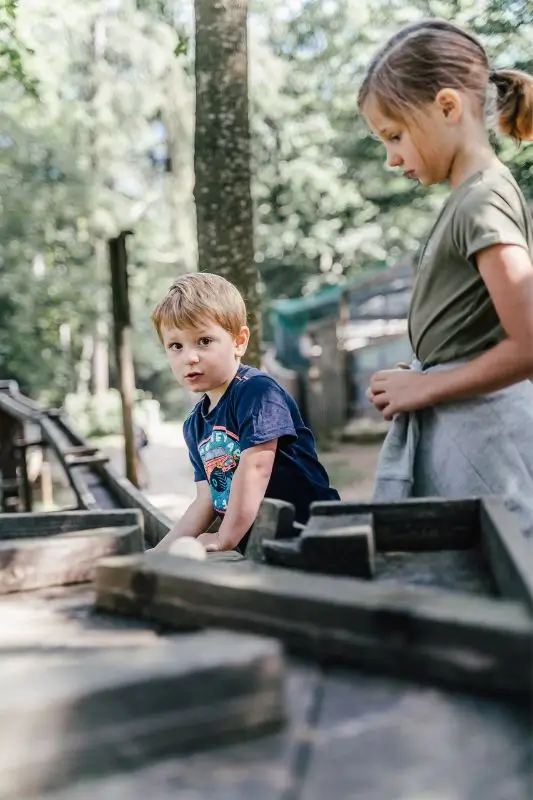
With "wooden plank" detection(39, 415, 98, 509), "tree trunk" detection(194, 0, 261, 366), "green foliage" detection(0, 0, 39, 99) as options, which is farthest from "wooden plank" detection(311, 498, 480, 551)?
"green foliage" detection(0, 0, 39, 99)

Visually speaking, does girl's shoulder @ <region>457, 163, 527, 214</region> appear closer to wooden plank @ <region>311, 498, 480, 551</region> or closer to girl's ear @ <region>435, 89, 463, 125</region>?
girl's ear @ <region>435, 89, 463, 125</region>

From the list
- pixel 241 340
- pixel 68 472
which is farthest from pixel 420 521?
pixel 68 472

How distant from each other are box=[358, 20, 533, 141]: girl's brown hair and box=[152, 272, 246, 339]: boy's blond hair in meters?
0.78

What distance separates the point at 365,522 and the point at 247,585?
15.9 inches

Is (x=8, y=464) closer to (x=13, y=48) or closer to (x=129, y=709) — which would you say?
(x=13, y=48)

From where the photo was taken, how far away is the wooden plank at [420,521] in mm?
1457

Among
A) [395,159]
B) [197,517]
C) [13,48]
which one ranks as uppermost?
[13,48]

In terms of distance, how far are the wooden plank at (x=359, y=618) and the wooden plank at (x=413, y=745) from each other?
0.03 meters

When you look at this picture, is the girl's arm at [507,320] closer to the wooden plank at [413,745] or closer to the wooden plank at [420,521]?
the wooden plank at [420,521]

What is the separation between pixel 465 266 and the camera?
6.10 ft

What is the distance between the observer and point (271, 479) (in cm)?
252

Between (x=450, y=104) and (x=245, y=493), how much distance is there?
110 centimetres

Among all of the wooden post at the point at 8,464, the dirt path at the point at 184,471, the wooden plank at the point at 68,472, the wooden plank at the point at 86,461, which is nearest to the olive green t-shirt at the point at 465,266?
the wooden plank at the point at 68,472

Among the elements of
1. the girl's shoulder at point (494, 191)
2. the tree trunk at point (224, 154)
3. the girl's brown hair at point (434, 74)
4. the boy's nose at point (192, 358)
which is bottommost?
the boy's nose at point (192, 358)
